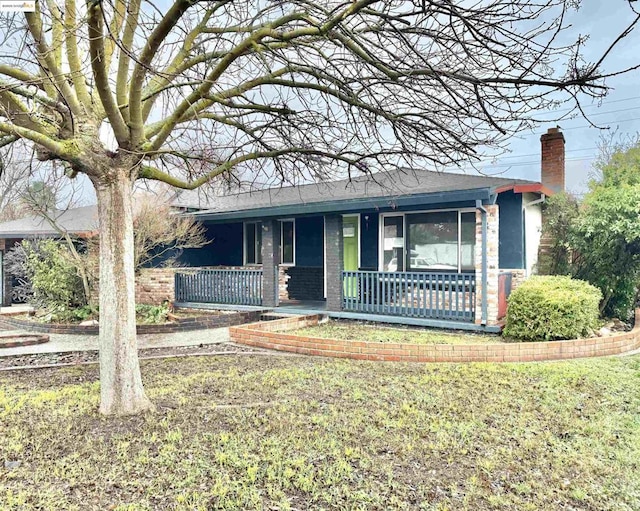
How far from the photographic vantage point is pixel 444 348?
6.91 metres

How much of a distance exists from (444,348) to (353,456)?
3.75 metres

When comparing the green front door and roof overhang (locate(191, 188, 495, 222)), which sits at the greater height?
roof overhang (locate(191, 188, 495, 222))

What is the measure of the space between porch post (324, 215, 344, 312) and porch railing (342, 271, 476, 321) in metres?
0.15

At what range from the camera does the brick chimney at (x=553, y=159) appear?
1195cm

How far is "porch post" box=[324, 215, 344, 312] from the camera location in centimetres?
1028

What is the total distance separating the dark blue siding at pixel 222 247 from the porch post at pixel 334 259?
4533mm

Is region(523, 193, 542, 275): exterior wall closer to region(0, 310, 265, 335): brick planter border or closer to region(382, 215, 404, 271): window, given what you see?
region(382, 215, 404, 271): window

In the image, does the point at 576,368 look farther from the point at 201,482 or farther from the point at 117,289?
the point at 117,289

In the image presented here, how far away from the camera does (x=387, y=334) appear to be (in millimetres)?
8695

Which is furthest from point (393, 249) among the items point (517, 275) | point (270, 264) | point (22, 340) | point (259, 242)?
point (22, 340)

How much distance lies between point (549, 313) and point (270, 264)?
→ 6.53m

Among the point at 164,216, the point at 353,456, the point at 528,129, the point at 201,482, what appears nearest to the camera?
the point at 201,482

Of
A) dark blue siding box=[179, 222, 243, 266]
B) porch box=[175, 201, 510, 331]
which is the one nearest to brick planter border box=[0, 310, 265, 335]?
porch box=[175, 201, 510, 331]

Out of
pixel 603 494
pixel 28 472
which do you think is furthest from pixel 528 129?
pixel 28 472
